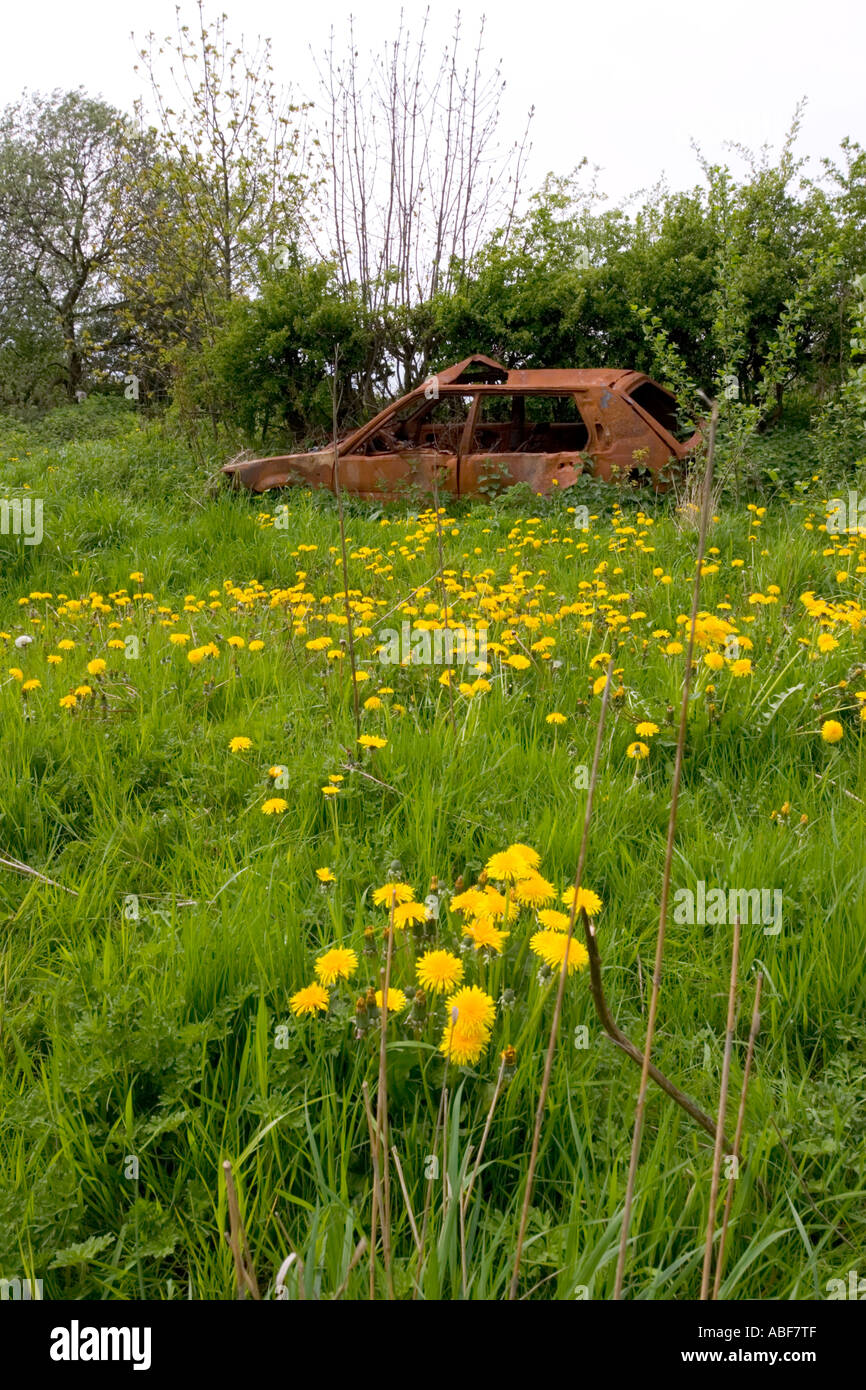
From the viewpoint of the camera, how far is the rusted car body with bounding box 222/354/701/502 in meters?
7.75

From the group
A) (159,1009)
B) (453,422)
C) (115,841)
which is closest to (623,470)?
(453,422)

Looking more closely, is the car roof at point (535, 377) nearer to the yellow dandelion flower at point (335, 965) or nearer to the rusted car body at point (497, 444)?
the rusted car body at point (497, 444)

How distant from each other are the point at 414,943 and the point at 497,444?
8.14 m

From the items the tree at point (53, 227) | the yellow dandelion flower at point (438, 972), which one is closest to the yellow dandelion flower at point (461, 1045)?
the yellow dandelion flower at point (438, 972)

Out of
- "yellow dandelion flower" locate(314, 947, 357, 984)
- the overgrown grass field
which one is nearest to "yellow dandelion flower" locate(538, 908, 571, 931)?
the overgrown grass field

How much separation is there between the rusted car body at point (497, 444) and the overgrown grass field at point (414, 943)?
3.42m

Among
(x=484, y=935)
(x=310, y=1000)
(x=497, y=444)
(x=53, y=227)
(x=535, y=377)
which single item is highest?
(x=53, y=227)

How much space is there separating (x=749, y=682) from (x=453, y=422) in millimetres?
6856

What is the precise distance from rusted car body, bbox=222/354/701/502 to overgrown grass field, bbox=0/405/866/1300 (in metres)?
3.42

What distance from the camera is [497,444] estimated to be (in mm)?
9297

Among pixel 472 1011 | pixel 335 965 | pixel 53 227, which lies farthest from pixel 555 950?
pixel 53 227

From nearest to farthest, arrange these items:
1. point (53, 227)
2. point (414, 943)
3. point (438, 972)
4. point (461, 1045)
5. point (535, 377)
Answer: point (461, 1045)
point (438, 972)
point (414, 943)
point (535, 377)
point (53, 227)

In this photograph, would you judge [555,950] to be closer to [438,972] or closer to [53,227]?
[438,972]

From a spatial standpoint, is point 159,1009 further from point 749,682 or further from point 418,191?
point 418,191
